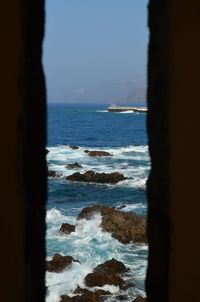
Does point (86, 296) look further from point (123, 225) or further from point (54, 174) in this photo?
point (54, 174)

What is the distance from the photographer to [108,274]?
40.5 feet

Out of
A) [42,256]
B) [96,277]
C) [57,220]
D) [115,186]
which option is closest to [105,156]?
[115,186]

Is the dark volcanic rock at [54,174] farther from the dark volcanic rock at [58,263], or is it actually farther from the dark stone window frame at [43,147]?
the dark stone window frame at [43,147]

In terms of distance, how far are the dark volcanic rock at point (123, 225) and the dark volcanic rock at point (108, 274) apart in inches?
106

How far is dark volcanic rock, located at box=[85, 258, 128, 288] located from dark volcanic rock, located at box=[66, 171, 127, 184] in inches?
530

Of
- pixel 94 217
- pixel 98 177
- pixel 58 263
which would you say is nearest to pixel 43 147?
pixel 58 263

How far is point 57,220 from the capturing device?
1823 cm

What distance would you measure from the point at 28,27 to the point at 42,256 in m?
1.21

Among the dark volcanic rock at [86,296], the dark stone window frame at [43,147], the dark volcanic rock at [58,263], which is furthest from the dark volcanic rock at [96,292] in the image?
the dark stone window frame at [43,147]

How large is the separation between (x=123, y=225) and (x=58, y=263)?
12.4 ft

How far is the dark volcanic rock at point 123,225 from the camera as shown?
15.6 m

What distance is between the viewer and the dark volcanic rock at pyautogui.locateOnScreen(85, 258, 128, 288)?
12.0 m

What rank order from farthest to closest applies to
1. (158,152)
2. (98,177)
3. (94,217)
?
(98,177) → (94,217) → (158,152)

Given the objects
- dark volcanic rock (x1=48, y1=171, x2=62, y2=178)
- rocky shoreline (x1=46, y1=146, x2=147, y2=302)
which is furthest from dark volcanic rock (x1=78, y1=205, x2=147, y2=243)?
dark volcanic rock (x1=48, y1=171, x2=62, y2=178)
